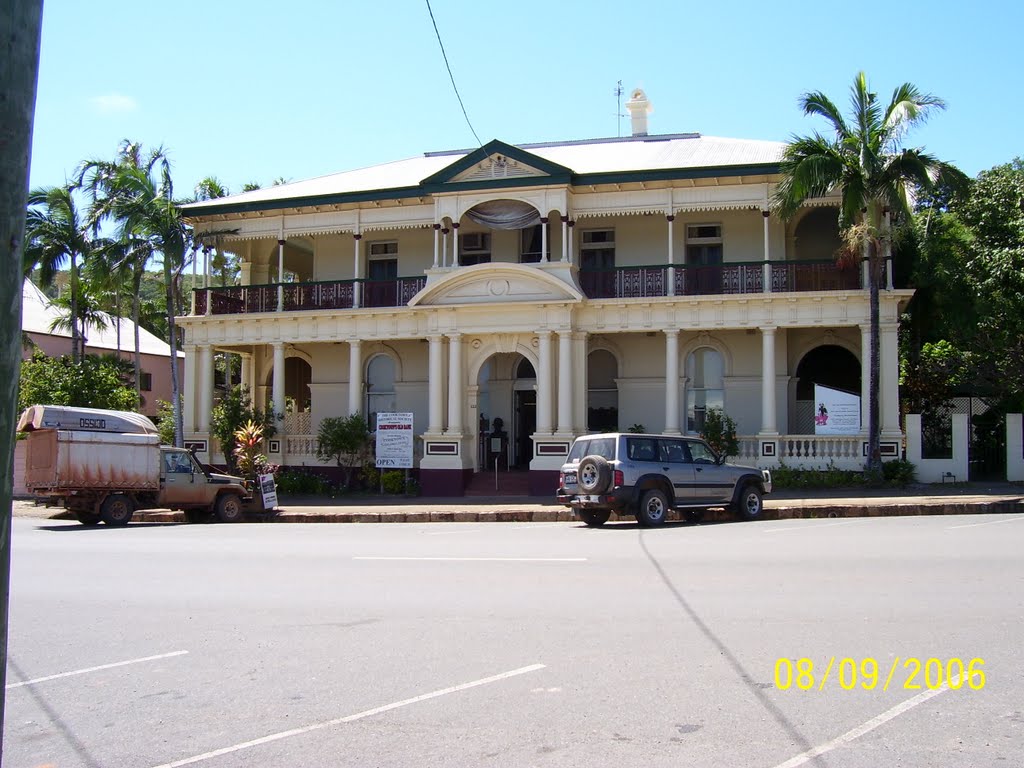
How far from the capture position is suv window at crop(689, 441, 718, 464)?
18.0 metres

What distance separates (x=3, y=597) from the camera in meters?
2.88

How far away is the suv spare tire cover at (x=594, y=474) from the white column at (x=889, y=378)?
9905 mm

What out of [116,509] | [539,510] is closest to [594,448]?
[539,510]

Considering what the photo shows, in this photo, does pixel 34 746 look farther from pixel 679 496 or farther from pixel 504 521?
pixel 504 521

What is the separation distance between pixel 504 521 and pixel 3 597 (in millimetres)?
17403

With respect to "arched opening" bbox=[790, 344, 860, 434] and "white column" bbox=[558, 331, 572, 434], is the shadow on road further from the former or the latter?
"arched opening" bbox=[790, 344, 860, 434]

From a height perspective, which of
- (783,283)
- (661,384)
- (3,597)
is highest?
(783,283)

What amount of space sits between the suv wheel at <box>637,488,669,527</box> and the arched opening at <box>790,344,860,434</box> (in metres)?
10.6

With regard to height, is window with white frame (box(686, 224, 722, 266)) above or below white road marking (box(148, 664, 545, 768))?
above

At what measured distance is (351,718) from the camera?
581 centimetres

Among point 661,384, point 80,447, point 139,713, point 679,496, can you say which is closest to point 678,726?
point 139,713

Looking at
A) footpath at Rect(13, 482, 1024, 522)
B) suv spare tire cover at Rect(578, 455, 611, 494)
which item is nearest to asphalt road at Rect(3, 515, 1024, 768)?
suv spare tire cover at Rect(578, 455, 611, 494)

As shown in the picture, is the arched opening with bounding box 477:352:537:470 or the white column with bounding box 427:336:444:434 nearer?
the white column with bounding box 427:336:444:434
